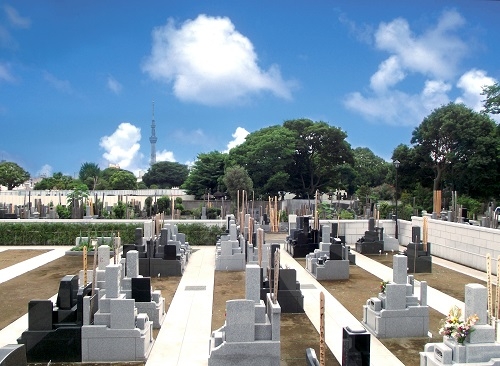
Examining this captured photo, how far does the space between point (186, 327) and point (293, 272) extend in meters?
2.92

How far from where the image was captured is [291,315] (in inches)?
456

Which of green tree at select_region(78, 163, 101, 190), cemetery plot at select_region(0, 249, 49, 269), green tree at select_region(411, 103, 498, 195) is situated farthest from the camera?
green tree at select_region(78, 163, 101, 190)

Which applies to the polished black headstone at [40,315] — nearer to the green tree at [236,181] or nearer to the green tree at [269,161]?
the green tree at [236,181]

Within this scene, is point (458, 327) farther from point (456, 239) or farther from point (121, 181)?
point (121, 181)

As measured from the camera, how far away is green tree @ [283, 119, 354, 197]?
175 ft

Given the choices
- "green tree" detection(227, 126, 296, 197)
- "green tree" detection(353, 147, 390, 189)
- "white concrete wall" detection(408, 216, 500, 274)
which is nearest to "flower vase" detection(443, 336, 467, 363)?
"white concrete wall" detection(408, 216, 500, 274)

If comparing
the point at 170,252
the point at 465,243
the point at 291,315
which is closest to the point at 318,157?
the point at 465,243

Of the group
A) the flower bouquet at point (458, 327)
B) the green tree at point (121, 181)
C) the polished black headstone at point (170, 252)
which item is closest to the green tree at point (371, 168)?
the green tree at point (121, 181)

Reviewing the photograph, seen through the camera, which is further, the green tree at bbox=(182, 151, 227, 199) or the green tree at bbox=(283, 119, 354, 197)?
the green tree at bbox=(182, 151, 227, 199)

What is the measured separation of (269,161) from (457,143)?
60.3ft

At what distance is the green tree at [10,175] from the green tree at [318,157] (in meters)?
48.1

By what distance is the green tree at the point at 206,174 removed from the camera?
54.1 m

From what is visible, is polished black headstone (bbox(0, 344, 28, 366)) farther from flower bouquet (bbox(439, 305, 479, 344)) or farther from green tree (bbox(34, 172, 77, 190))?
green tree (bbox(34, 172, 77, 190))

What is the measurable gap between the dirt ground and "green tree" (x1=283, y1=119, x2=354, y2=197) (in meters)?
33.1
